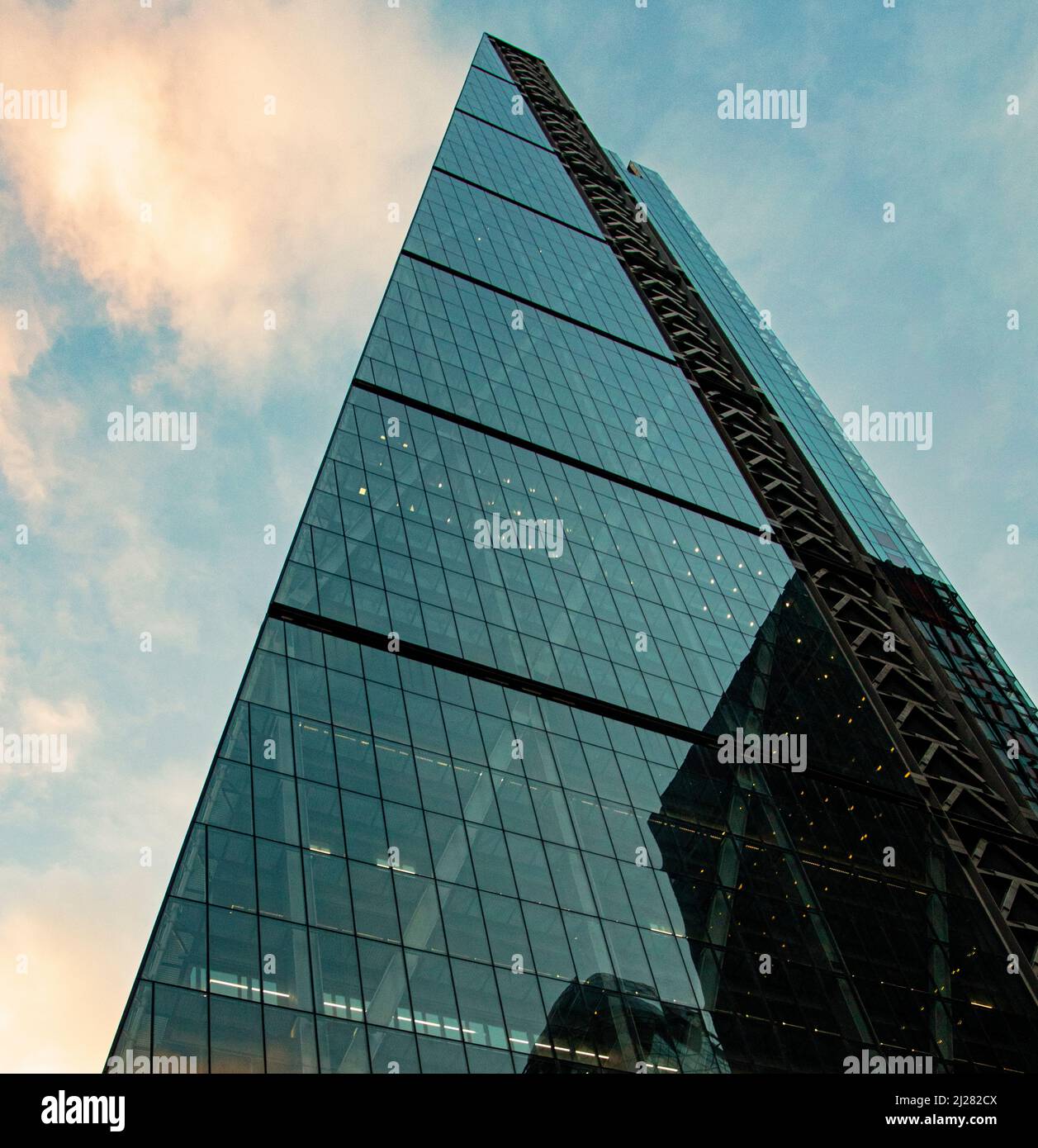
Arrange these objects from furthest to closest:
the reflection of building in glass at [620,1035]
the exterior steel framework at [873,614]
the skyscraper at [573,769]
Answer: the exterior steel framework at [873,614], the reflection of building in glass at [620,1035], the skyscraper at [573,769]

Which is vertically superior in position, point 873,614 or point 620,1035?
point 873,614

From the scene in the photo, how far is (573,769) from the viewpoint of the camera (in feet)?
79.6

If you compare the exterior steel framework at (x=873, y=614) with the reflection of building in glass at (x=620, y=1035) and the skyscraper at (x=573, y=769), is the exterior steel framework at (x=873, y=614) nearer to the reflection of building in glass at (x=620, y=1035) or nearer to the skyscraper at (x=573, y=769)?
the skyscraper at (x=573, y=769)

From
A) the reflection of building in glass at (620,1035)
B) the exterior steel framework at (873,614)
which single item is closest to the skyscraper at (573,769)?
the reflection of building in glass at (620,1035)

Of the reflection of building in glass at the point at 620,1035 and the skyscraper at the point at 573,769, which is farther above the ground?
the skyscraper at the point at 573,769

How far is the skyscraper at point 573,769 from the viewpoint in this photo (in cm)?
1709

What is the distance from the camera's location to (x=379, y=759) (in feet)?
68.6

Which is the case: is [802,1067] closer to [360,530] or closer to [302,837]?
[302,837]

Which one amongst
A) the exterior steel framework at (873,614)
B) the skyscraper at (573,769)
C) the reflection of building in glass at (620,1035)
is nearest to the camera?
the skyscraper at (573,769)

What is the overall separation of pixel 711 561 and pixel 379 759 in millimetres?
19845

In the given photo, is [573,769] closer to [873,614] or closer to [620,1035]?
[620,1035]

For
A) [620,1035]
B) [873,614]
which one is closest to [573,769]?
[620,1035]

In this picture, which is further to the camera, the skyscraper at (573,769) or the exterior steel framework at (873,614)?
the exterior steel framework at (873,614)
